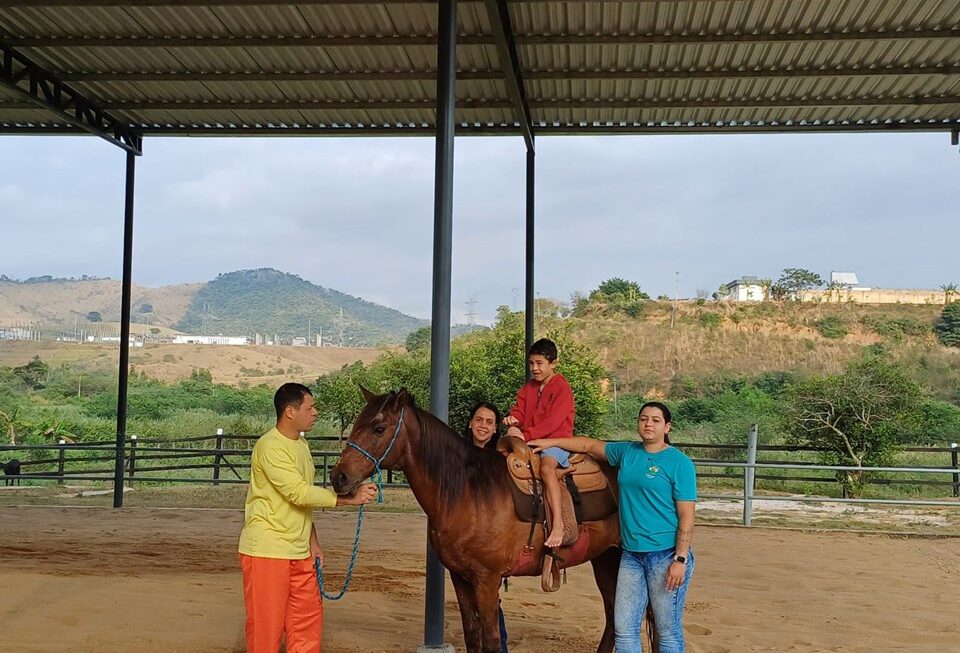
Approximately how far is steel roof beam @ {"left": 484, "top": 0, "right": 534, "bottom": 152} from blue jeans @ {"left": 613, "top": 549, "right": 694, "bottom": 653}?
179 inches

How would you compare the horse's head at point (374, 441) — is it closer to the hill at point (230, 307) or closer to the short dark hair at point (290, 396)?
the short dark hair at point (290, 396)

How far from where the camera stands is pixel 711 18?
749 centimetres

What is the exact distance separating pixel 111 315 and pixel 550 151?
1728 inches

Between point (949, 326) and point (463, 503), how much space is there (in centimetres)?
4267

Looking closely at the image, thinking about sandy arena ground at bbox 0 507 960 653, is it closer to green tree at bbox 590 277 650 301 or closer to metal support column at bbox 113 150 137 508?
metal support column at bbox 113 150 137 508

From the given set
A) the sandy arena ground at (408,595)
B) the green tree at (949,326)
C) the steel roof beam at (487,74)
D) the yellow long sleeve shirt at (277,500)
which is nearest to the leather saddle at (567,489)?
the yellow long sleeve shirt at (277,500)

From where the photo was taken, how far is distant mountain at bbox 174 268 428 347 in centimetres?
8662

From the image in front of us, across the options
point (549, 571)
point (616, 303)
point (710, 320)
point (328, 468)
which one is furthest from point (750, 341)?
point (549, 571)

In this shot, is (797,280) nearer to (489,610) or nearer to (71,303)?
(489,610)

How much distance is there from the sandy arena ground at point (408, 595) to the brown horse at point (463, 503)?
1.30 meters

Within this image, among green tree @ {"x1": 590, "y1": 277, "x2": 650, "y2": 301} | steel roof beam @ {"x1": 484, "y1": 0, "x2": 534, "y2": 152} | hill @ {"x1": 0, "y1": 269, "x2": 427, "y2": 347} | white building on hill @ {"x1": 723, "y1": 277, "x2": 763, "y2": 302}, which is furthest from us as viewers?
hill @ {"x1": 0, "y1": 269, "x2": 427, "y2": 347}

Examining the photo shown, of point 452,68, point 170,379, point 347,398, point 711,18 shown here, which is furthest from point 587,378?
point 170,379

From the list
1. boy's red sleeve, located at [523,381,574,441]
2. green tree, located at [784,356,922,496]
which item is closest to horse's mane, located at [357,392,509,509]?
boy's red sleeve, located at [523,381,574,441]

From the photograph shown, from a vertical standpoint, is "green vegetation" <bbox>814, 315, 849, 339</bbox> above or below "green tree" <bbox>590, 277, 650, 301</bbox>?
below
